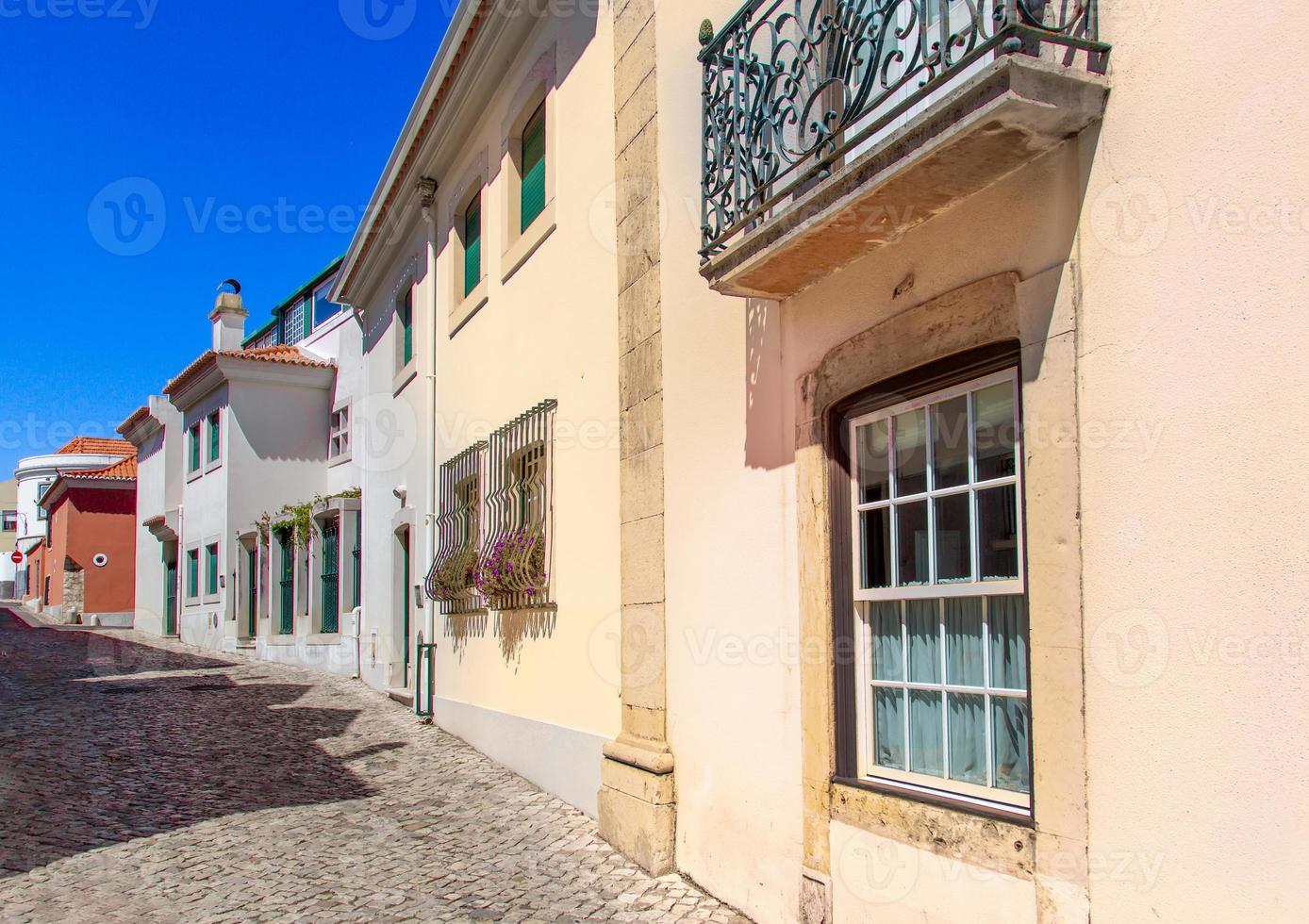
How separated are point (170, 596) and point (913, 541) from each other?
25029 mm

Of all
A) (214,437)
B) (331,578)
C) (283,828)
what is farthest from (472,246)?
(214,437)

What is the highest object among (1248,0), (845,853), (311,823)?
(1248,0)

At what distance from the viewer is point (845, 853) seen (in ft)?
14.8

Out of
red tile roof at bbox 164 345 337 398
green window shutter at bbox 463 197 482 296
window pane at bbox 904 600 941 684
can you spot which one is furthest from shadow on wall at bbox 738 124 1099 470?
red tile roof at bbox 164 345 337 398

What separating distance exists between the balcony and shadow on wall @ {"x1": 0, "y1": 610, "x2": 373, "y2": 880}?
5195 mm

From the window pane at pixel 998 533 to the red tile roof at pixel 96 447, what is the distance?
1632 inches

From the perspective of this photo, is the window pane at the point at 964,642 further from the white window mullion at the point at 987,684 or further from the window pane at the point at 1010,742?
the window pane at the point at 1010,742

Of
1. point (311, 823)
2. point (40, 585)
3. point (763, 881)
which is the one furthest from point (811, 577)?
point (40, 585)

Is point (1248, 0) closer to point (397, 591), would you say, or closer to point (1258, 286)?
point (1258, 286)

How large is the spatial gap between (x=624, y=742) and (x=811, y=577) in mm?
2310

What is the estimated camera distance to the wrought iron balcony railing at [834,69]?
A: 3.44m

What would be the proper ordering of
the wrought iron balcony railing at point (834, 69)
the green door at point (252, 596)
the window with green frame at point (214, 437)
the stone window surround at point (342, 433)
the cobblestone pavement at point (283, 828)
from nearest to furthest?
the wrought iron balcony railing at point (834, 69), the cobblestone pavement at point (283, 828), the stone window surround at point (342, 433), the green door at point (252, 596), the window with green frame at point (214, 437)

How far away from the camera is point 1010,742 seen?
151 inches

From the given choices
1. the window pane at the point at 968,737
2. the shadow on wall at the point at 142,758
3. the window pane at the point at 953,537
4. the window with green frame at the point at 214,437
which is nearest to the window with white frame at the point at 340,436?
the window with green frame at the point at 214,437
